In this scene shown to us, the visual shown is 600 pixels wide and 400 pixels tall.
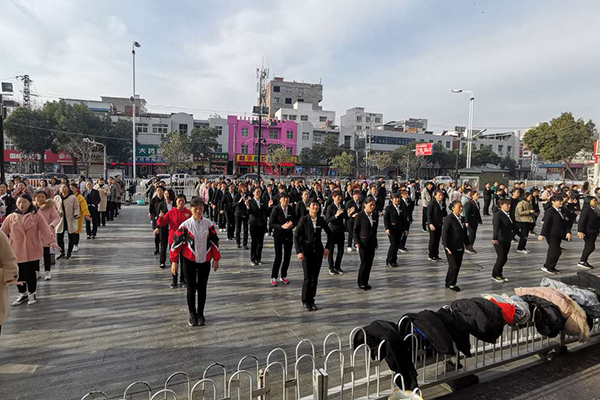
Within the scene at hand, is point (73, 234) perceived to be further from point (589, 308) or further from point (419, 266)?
point (589, 308)

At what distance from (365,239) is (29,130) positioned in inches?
1808

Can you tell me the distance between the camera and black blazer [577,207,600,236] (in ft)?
27.1

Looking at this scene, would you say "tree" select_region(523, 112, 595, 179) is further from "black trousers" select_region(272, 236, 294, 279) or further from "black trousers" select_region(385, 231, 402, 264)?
"black trousers" select_region(272, 236, 294, 279)

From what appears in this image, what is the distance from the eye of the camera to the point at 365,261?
21.8 ft

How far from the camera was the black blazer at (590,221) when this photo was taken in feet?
27.1

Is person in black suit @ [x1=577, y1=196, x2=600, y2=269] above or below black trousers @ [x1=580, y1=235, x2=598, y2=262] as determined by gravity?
above

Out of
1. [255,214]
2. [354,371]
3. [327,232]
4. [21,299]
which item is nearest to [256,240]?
[255,214]

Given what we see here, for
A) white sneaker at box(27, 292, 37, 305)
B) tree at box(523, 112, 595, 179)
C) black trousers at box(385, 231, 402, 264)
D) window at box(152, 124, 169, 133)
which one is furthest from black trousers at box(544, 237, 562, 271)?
window at box(152, 124, 169, 133)

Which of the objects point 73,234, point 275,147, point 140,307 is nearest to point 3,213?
point 73,234

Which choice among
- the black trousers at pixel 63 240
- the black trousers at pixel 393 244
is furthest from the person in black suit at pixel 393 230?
the black trousers at pixel 63 240

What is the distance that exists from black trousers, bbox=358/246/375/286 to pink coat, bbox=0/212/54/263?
523 cm

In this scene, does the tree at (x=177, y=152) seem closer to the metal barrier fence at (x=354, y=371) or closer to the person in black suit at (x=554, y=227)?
the person in black suit at (x=554, y=227)

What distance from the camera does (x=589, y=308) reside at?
4.17 metres

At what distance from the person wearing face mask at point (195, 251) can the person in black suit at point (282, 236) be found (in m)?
1.84
